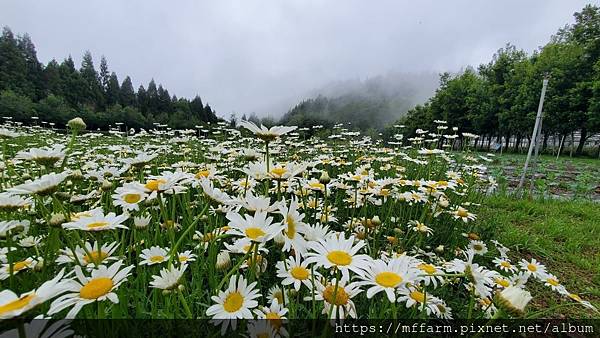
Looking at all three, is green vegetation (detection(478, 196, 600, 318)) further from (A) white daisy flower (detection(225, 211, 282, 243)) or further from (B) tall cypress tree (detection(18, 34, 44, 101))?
(B) tall cypress tree (detection(18, 34, 44, 101))

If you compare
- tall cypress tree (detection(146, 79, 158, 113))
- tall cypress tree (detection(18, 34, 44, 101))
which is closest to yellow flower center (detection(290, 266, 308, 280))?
tall cypress tree (detection(18, 34, 44, 101))

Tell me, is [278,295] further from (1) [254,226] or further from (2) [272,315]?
(1) [254,226]

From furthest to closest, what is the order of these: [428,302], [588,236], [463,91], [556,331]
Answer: [463,91]
[588,236]
[556,331]
[428,302]

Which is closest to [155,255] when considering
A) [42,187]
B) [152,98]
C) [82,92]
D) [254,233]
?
[42,187]

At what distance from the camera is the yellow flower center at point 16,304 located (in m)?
0.50

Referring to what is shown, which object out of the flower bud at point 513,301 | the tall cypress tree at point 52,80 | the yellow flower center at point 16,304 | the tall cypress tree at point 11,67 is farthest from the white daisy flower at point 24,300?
the tall cypress tree at point 52,80

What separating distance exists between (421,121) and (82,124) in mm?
36585

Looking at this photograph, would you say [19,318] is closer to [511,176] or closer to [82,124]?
[82,124]

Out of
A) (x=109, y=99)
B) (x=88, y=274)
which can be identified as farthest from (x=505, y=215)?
(x=109, y=99)

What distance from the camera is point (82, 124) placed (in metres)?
1.12

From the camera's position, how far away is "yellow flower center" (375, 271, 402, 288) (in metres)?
0.72

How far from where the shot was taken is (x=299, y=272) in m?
0.91

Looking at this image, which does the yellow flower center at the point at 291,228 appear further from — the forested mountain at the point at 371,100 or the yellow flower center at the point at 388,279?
the forested mountain at the point at 371,100

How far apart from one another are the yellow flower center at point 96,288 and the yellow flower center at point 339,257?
0.52 meters
